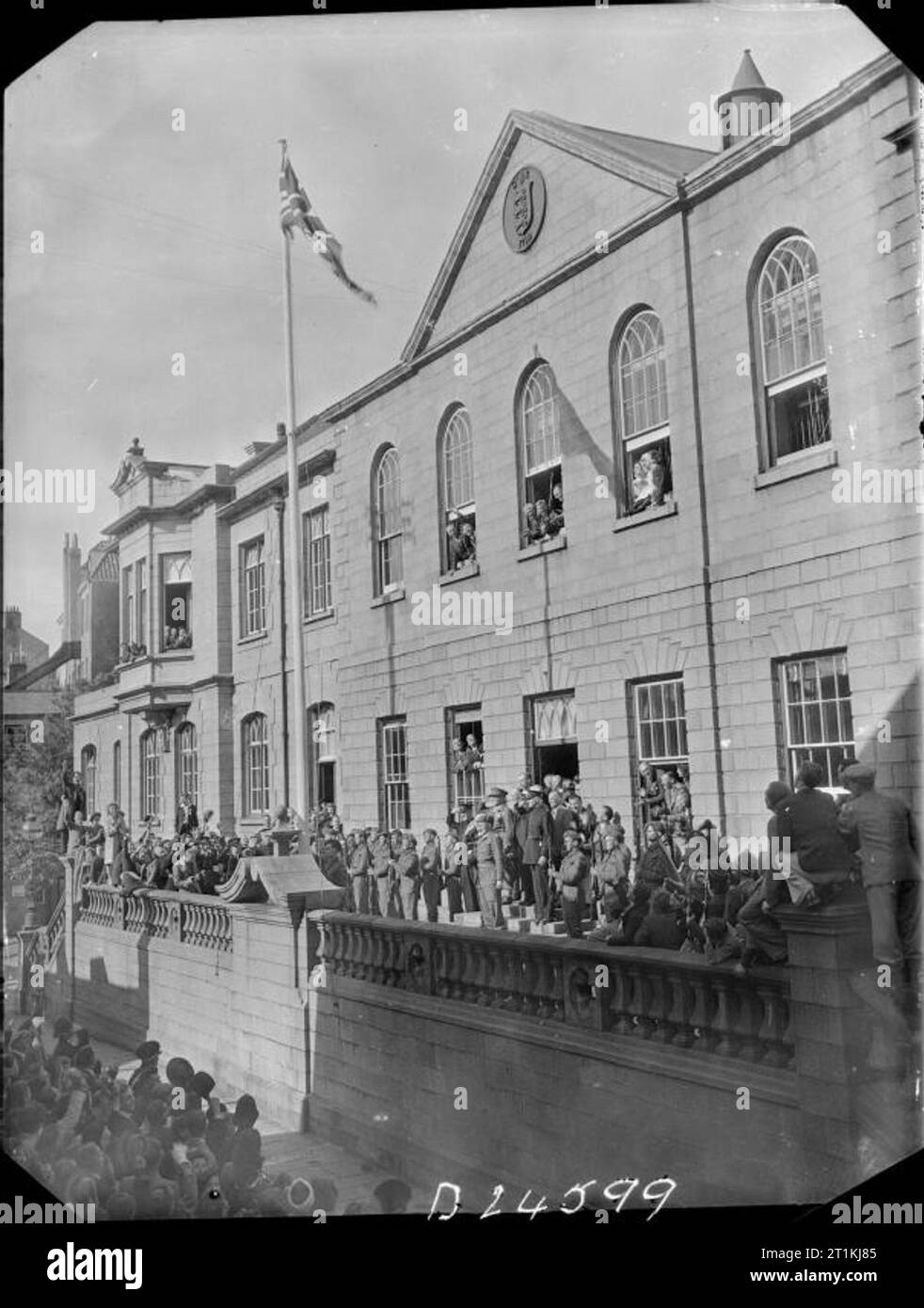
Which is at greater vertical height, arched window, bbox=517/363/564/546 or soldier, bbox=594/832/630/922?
arched window, bbox=517/363/564/546

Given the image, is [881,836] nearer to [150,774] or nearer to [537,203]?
[537,203]

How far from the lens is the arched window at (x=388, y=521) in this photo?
280 inches

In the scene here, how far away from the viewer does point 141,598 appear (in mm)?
7590

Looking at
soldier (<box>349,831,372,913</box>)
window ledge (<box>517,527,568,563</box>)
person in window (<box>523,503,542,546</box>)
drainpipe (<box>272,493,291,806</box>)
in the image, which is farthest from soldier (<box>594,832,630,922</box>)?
drainpipe (<box>272,493,291,806</box>)

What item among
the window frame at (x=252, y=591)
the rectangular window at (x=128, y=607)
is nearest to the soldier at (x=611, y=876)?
the window frame at (x=252, y=591)

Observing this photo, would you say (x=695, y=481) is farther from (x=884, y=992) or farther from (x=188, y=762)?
(x=188, y=762)

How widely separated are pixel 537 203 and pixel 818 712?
145 inches

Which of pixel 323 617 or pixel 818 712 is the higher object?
pixel 323 617

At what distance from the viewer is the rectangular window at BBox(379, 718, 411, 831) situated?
697cm

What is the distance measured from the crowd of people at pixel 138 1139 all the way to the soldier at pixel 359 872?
1434mm

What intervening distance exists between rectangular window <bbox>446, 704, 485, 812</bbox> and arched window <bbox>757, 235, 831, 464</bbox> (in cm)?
248

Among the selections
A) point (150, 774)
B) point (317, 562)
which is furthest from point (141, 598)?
point (317, 562)

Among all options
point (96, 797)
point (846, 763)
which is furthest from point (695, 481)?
point (96, 797)

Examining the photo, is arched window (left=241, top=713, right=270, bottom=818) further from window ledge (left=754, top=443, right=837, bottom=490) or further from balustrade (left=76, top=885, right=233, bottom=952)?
window ledge (left=754, top=443, right=837, bottom=490)
